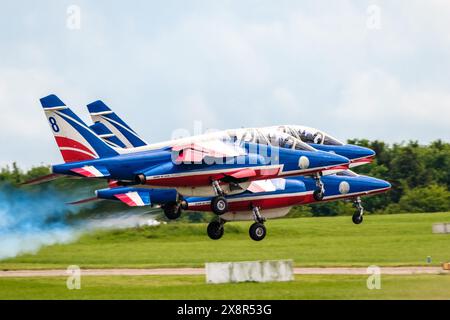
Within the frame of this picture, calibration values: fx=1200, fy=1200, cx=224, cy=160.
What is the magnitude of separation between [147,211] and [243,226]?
11650 millimetres

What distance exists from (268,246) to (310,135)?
7.15 meters

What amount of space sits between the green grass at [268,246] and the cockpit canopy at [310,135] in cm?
496

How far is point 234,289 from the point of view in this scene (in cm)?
3800

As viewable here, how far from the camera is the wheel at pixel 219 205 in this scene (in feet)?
149

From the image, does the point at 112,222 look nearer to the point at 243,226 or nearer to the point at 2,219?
the point at 2,219

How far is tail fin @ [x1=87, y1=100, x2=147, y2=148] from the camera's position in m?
53.6

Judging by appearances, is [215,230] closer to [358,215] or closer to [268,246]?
[268,246]

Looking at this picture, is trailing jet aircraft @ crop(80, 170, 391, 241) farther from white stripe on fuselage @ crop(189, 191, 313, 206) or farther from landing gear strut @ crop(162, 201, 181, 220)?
landing gear strut @ crop(162, 201, 181, 220)

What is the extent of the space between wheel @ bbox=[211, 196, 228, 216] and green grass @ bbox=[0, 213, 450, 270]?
497cm

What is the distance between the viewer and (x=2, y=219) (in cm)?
4812

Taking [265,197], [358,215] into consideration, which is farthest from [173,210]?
[358,215]
